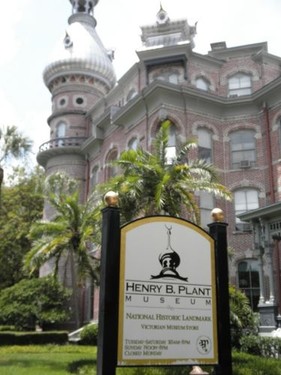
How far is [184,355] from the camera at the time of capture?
5.96 meters

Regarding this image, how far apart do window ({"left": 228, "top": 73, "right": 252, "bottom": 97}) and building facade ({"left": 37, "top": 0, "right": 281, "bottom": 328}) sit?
2.4 inches

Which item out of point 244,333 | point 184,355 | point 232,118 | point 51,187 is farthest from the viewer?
point 51,187

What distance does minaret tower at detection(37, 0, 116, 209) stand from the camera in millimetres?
36719

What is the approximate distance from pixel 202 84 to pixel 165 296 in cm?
2495

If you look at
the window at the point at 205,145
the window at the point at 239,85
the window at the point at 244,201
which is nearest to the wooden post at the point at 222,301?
the window at the point at 244,201

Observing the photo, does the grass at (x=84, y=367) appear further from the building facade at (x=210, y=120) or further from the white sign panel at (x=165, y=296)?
the building facade at (x=210, y=120)

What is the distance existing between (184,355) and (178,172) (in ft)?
42.1

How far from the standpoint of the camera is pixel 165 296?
239 inches

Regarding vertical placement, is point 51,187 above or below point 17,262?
above

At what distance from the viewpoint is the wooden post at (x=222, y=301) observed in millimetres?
6215

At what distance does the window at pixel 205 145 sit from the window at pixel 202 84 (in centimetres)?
338

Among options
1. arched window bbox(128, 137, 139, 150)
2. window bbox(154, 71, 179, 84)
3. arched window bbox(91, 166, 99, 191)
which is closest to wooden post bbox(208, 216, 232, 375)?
arched window bbox(128, 137, 139, 150)

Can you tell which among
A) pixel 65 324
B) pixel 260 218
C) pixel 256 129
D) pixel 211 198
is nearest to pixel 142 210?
pixel 260 218

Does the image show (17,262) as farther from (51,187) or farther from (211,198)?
(211,198)
